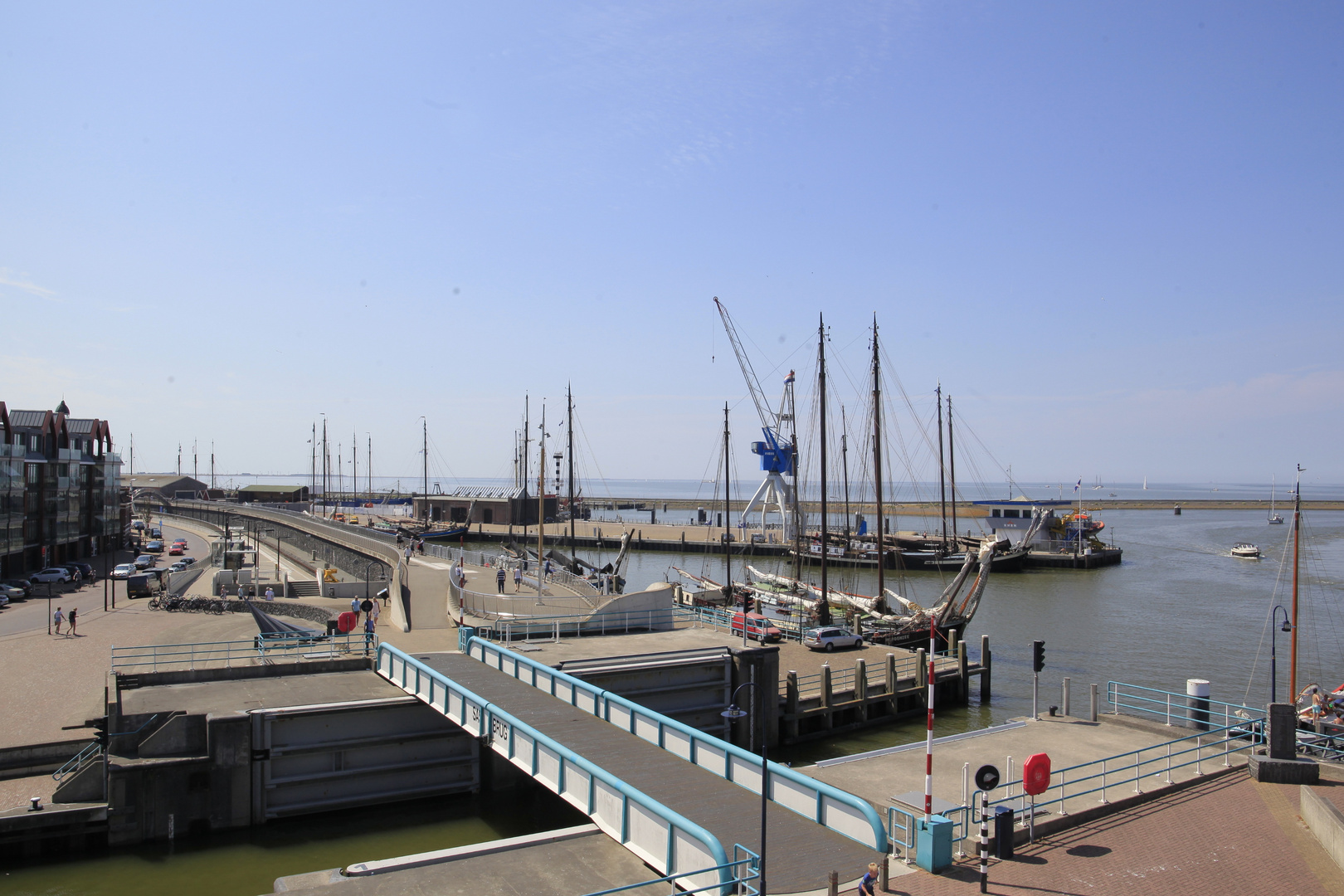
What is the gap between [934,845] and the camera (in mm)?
12648

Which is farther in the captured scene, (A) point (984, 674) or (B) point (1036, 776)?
(A) point (984, 674)

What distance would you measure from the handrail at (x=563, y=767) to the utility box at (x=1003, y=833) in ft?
14.8

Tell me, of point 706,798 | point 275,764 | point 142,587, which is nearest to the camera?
point 706,798

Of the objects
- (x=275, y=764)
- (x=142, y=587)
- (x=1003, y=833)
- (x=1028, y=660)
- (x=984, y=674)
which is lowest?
(x=1028, y=660)

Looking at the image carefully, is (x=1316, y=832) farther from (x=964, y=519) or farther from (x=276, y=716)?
(x=964, y=519)

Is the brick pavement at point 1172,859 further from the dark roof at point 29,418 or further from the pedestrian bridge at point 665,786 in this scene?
the dark roof at point 29,418

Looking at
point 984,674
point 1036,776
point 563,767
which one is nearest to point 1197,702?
point 1036,776

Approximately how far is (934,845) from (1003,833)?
128 cm

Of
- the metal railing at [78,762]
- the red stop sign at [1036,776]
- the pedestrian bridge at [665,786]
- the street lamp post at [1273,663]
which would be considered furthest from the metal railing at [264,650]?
the street lamp post at [1273,663]

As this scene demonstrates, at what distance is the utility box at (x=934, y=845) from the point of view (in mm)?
12648

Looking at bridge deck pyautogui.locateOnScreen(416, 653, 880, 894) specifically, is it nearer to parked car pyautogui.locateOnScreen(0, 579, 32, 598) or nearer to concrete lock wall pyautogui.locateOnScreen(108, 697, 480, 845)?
concrete lock wall pyautogui.locateOnScreen(108, 697, 480, 845)

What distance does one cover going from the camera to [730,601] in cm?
5303

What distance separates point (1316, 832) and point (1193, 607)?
50.1m

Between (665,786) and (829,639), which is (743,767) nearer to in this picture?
(665,786)
